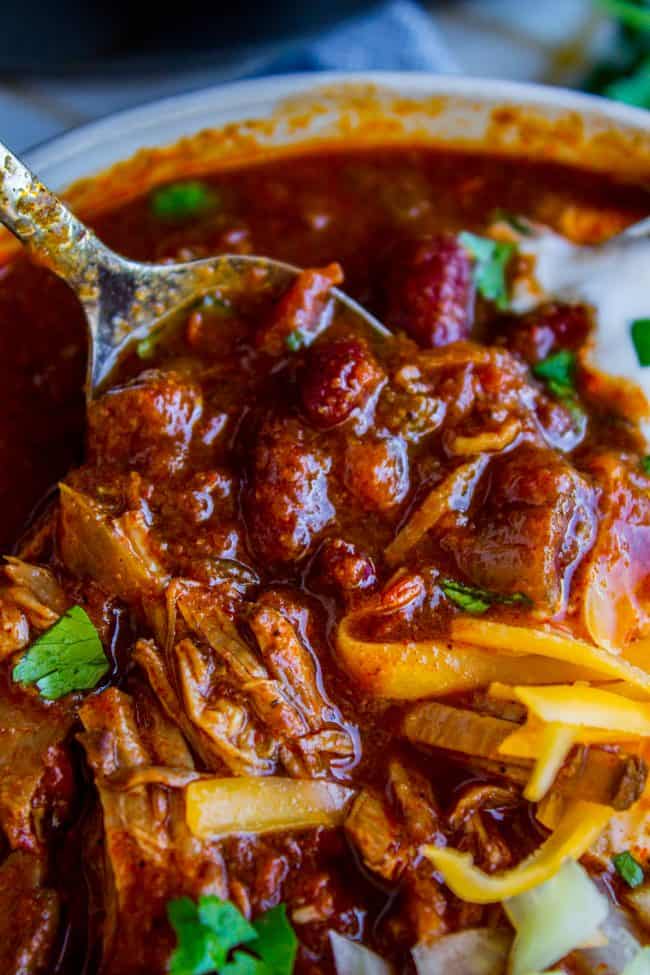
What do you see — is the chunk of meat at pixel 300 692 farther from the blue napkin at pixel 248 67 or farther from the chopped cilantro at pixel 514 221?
the blue napkin at pixel 248 67

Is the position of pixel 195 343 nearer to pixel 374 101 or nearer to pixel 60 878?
pixel 374 101

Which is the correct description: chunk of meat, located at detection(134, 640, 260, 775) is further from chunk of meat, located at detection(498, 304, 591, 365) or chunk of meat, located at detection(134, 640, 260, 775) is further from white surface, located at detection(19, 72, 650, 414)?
white surface, located at detection(19, 72, 650, 414)

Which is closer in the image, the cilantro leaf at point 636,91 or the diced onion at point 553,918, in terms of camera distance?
the diced onion at point 553,918

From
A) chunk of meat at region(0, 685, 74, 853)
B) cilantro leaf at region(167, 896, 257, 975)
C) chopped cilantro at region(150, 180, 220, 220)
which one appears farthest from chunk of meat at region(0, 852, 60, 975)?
chopped cilantro at region(150, 180, 220, 220)

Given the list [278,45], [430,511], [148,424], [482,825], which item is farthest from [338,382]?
[278,45]

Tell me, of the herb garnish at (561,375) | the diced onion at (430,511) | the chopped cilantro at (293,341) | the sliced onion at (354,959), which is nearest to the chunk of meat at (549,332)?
the herb garnish at (561,375)

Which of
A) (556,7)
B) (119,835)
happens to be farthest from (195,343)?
(556,7)

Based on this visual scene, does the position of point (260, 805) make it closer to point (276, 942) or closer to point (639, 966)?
point (276, 942)
